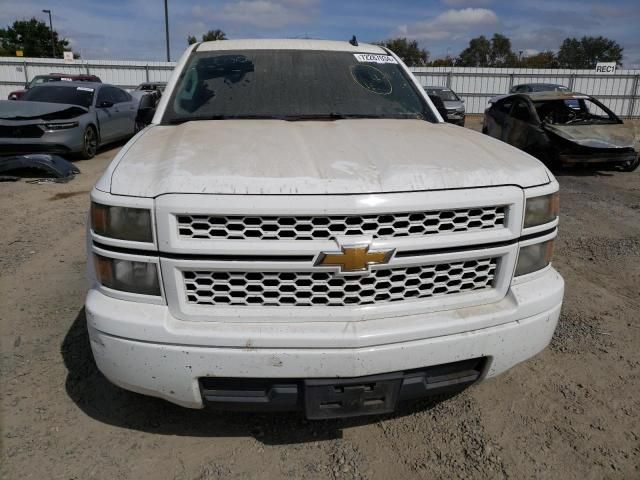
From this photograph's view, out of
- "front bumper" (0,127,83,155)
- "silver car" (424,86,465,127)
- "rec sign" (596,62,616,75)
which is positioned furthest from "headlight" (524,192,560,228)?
"rec sign" (596,62,616,75)

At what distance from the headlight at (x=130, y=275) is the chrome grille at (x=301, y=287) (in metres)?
0.13

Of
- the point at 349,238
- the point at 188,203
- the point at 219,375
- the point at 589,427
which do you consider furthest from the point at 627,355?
the point at 188,203

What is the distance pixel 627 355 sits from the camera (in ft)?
10.1

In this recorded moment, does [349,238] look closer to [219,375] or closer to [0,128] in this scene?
[219,375]

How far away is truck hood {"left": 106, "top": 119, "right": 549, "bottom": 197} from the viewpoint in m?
1.85

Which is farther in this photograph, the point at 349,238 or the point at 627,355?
the point at 627,355

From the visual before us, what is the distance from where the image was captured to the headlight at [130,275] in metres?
1.87

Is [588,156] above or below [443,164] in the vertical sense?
below

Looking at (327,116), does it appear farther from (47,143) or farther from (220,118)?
(47,143)

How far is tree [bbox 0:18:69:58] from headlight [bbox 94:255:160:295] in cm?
6762

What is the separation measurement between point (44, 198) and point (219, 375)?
625cm

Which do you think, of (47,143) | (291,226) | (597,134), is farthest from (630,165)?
(47,143)

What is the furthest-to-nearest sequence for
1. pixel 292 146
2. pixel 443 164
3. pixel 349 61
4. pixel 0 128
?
pixel 0 128 < pixel 349 61 < pixel 292 146 < pixel 443 164

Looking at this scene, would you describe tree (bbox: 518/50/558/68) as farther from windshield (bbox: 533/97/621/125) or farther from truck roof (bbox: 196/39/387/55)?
truck roof (bbox: 196/39/387/55)
